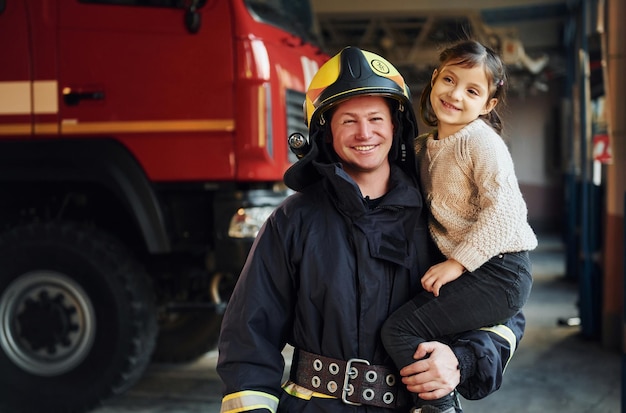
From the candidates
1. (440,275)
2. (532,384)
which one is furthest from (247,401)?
(532,384)

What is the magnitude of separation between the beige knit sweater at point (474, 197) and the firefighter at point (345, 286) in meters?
0.06

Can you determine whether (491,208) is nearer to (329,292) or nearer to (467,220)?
(467,220)

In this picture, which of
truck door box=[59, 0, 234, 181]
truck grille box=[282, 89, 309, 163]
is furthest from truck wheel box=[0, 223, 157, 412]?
truck grille box=[282, 89, 309, 163]

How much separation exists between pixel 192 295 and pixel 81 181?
1045 mm

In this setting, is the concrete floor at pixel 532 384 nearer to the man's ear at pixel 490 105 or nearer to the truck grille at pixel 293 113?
the truck grille at pixel 293 113

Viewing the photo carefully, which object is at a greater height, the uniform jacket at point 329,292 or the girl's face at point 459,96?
the girl's face at point 459,96

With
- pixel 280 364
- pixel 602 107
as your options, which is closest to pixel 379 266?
pixel 280 364

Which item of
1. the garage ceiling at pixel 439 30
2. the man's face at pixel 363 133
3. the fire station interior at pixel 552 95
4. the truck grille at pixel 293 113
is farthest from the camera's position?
the garage ceiling at pixel 439 30

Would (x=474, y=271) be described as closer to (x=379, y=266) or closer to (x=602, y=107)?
(x=379, y=266)

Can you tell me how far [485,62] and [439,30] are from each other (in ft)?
35.9

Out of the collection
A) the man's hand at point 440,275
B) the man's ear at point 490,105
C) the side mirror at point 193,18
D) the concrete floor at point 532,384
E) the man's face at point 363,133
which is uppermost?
the side mirror at point 193,18

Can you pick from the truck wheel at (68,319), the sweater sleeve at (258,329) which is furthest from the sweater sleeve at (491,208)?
the truck wheel at (68,319)

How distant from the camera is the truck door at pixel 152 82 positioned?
4.36m

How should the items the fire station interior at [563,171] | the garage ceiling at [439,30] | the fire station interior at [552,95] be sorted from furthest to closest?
the garage ceiling at [439,30], the fire station interior at [552,95], the fire station interior at [563,171]
